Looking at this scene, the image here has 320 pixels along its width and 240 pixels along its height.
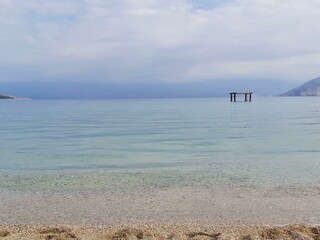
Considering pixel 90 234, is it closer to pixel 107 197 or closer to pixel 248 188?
pixel 107 197

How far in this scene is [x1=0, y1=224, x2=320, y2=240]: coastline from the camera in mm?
9117

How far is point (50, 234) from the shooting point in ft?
30.6

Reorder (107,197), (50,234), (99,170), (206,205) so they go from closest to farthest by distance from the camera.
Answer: (50,234) → (206,205) → (107,197) → (99,170)

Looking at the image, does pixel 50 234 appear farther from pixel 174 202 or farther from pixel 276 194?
pixel 276 194

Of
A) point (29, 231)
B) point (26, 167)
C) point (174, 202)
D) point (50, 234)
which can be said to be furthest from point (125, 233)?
point (26, 167)

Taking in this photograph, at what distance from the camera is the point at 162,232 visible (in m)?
9.53

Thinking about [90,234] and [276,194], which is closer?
[90,234]

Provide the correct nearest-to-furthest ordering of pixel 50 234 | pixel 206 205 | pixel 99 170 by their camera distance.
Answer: pixel 50 234 → pixel 206 205 → pixel 99 170

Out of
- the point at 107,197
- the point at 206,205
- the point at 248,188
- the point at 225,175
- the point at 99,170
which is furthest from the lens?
the point at 99,170

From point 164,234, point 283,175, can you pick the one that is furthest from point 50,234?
point 283,175

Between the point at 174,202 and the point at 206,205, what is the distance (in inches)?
39.5

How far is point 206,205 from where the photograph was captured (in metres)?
12.6

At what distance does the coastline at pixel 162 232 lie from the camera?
9117 mm

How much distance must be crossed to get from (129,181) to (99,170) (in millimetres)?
3213
